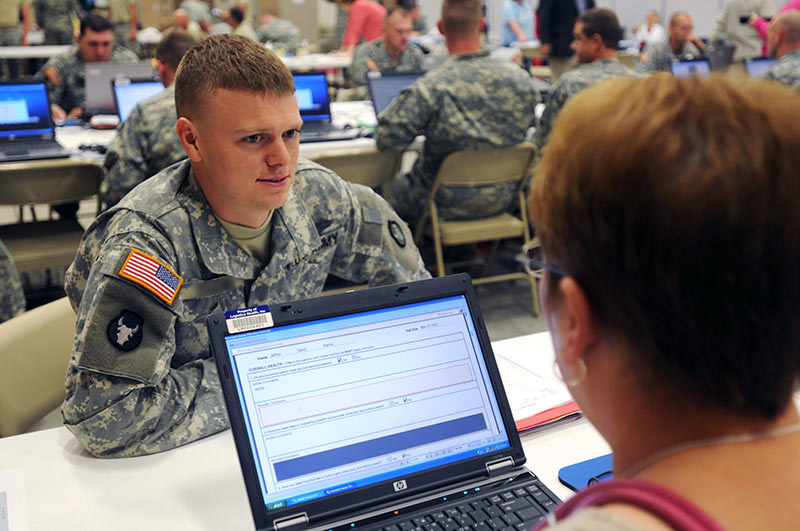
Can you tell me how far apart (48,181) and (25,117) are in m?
0.72

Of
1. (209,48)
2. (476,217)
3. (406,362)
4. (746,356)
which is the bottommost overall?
(476,217)

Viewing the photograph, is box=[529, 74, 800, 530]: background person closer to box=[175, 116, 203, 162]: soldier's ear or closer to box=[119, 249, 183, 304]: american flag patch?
box=[119, 249, 183, 304]: american flag patch

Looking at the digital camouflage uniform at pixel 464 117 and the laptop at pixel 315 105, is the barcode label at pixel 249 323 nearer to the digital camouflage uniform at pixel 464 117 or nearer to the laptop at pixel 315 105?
the digital camouflage uniform at pixel 464 117

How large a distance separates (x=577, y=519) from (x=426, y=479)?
501mm

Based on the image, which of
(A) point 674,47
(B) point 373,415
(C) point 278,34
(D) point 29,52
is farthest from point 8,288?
(C) point 278,34

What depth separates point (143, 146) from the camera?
319 cm

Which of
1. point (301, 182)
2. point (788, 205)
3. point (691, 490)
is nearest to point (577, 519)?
point (691, 490)

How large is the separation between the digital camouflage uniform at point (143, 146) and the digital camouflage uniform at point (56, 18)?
18.2 feet

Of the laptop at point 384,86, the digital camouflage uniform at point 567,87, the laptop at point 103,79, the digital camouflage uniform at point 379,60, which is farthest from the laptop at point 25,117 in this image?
the digital camouflage uniform at point 379,60

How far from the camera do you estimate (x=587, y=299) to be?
1.84 ft

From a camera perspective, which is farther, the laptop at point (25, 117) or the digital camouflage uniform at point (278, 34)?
the digital camouflage uniform at point (278, 34)

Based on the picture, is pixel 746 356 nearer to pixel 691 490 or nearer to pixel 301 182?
pixel 691 490

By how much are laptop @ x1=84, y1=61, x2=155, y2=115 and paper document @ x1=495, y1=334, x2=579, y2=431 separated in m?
3.57

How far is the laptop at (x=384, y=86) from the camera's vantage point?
165 inches
